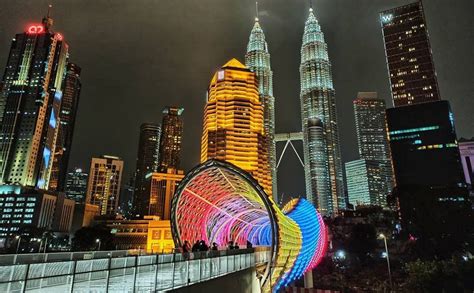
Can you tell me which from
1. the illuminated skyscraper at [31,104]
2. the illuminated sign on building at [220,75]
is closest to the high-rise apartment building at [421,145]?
the illuminated sign on building at [220,75]

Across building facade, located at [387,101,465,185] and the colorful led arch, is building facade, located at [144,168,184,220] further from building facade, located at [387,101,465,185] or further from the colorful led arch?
the colorful led arch

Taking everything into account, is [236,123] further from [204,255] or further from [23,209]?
[204,255]

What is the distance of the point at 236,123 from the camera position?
118 meters

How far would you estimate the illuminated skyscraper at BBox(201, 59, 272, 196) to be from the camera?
116m

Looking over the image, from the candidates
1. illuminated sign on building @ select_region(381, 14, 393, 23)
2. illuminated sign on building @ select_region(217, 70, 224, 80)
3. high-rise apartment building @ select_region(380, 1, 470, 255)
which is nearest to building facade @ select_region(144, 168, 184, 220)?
illuminated sign on building @ select_region(217, 70, 224, 80)

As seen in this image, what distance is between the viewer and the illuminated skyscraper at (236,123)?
380ft

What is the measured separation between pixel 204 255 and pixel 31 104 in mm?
128727

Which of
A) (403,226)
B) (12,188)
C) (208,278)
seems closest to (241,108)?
(403,226)

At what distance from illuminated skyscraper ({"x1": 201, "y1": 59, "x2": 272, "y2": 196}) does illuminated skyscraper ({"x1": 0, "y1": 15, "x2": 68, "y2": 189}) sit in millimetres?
55573

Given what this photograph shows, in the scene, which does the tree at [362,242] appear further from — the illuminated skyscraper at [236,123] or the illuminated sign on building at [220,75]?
the illuminated sign on building at [220,75]

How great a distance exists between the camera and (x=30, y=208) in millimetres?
103500

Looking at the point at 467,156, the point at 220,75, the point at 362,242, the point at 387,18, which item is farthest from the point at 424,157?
the point at 387,18

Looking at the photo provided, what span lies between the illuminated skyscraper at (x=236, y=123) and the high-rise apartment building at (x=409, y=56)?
7241 cm

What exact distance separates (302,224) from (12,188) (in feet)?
347
